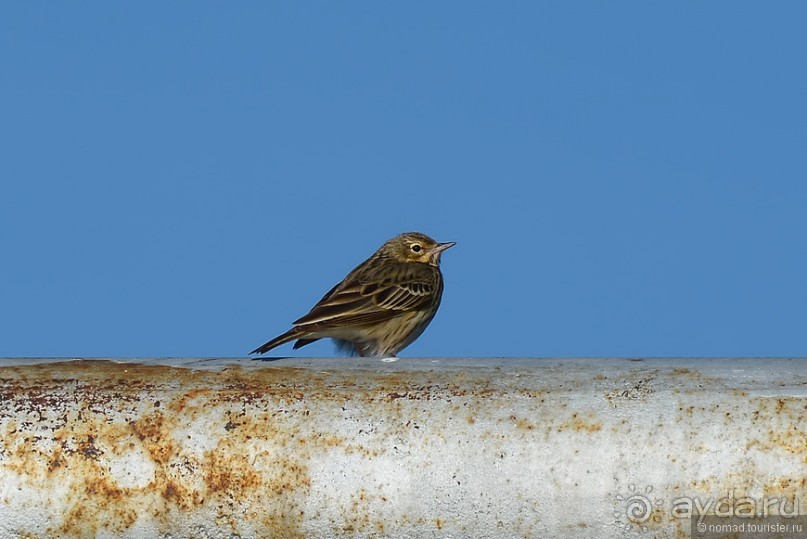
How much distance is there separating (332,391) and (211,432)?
0.46 metres

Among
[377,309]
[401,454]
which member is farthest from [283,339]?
[401,454]

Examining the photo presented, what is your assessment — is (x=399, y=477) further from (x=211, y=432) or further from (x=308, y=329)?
(x=308, y=329)

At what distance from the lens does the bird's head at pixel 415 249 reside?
15023 millimetres

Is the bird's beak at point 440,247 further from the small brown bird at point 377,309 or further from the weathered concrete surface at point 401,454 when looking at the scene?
the weathered concrete surface at point 401,454

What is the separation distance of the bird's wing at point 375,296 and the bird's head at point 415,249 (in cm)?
59

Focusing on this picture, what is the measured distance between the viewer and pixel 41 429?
4605mm

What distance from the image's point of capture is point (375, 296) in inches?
522

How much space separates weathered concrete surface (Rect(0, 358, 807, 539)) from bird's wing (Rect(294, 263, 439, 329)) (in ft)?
23.9

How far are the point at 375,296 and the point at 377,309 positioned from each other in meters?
0.24

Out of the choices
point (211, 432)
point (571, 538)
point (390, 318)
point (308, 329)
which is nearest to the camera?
point (571, 538)

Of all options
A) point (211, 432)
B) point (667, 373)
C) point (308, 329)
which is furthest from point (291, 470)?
point (308, 329)

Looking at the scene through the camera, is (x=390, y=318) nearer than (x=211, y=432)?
No

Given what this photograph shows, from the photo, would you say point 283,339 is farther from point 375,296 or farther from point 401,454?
point 401,454

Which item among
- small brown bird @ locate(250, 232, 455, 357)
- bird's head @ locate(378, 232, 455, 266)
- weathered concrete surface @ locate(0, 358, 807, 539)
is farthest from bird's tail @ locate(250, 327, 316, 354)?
weathered concrete surface @ locate(0, 358, 807, 539)
